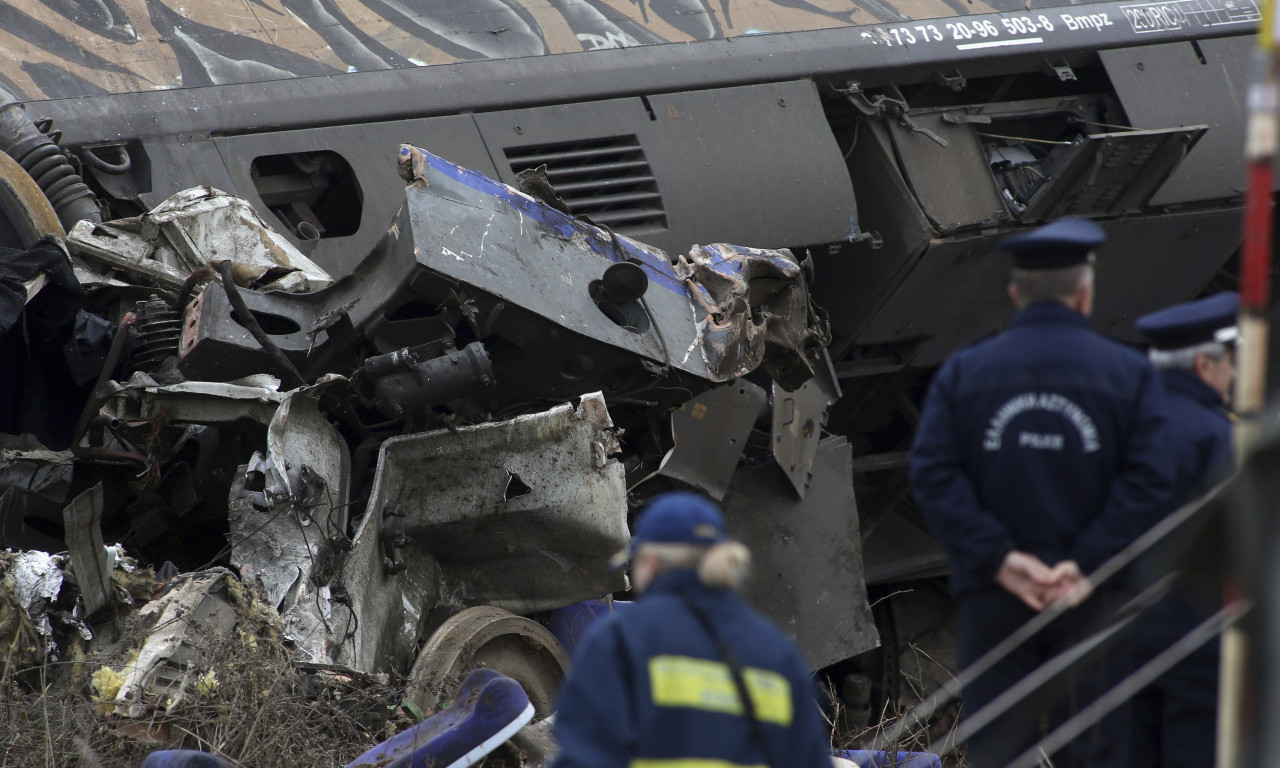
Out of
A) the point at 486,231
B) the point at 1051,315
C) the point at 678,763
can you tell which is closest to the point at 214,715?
the point at 486,231

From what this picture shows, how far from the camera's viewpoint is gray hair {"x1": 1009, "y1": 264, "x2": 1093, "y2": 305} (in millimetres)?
3061

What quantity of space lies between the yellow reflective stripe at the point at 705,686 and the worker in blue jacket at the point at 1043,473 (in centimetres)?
78

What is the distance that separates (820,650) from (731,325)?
8.81 feet

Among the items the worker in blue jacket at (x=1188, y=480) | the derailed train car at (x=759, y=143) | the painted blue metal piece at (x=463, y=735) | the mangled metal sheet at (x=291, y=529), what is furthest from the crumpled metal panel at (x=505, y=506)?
the worker in blue jacket at (x=1188, y=480)

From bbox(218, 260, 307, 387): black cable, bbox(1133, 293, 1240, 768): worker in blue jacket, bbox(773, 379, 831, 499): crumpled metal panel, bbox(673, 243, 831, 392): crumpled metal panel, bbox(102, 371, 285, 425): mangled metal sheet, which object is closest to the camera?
bbox(1133, 293, 1240, 768): worker in blue jacket

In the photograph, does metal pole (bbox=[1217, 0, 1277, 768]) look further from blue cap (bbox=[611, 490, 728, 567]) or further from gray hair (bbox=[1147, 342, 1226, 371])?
blue cap (bbox=[611, 490, 728, 567])

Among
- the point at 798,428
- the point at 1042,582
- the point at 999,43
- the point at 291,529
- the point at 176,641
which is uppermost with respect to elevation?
the point at 999,43

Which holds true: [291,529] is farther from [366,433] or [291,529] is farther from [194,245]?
[194,245]

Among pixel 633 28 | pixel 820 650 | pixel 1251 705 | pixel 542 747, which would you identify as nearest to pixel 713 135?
pixel 633 28

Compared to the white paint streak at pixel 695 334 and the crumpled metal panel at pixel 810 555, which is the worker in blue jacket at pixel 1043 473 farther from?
the crumpled metal panel at pixel 810 555

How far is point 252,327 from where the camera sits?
544 cm

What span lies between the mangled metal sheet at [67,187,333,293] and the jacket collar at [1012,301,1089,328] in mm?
3858

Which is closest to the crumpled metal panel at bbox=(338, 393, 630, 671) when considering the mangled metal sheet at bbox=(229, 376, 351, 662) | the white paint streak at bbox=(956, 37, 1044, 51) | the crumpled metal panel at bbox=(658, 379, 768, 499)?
the mangled metal sheet at bbox=(229, 376, 351, 662)

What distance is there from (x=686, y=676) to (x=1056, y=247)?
4.33 feet
